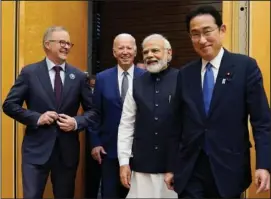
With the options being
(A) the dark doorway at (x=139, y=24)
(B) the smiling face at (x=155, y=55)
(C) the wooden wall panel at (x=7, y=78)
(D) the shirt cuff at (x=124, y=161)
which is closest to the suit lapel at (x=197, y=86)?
(B) the smiling face at (x=155, y=55)

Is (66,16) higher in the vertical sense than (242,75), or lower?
higher

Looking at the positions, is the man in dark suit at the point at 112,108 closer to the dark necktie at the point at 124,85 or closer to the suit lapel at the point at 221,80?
the dark necktie at the point at 124,85

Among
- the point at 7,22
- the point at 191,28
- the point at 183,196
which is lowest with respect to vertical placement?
the point at 183,196

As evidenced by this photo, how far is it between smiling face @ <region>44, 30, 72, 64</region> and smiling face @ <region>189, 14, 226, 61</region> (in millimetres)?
1292

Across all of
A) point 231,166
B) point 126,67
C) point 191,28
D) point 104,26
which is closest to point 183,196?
point 231,166

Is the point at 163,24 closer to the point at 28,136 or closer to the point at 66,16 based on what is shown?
the point at 66,16

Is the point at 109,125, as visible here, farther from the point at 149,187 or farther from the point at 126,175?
the point at 149,187

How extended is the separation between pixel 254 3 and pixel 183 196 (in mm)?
1637

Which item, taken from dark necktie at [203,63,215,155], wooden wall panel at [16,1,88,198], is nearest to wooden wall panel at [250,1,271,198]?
dark necktie at [203,63,215,155]

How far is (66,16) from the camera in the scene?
4.80 meters

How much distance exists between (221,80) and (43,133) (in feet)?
5.03

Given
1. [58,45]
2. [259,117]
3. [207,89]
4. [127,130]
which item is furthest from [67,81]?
[259,117]

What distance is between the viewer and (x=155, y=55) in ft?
10.3

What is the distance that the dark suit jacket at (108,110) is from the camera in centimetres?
362
